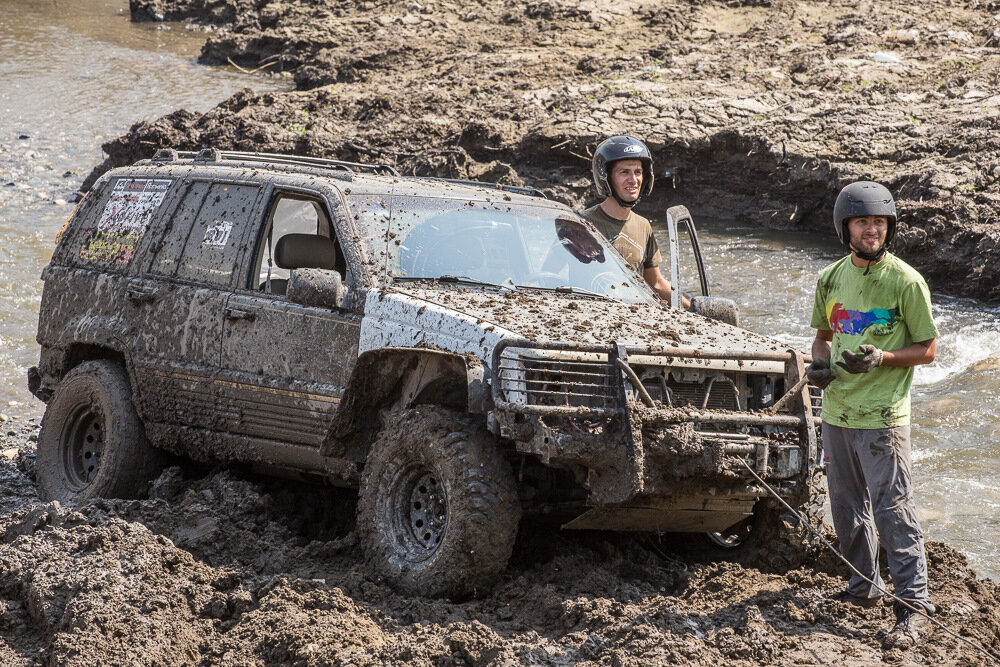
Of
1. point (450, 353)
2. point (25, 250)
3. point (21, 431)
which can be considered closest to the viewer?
point (450, 353)

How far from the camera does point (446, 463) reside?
5.43 metres

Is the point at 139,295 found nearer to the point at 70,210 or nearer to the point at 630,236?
the point at 630,236

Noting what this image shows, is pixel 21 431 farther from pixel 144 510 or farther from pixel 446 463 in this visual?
pixel 446 463

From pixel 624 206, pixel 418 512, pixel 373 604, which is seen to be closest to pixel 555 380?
pixel 418 512

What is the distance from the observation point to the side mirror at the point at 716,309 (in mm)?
6809

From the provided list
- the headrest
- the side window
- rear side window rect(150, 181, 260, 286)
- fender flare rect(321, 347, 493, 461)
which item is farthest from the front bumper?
rear side window rect(150, 181, 260, 286)

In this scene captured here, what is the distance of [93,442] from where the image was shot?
7.56 metres

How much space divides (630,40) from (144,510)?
15236 mm

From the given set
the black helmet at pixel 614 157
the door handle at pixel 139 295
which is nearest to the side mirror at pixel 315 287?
the door handle at pixel 139 295

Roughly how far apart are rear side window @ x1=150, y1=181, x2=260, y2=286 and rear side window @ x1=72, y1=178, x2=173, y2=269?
0.98 ft

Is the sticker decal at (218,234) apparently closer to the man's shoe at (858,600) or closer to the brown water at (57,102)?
the man's shoe at (858,600)

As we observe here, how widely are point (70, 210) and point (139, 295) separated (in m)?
10.5

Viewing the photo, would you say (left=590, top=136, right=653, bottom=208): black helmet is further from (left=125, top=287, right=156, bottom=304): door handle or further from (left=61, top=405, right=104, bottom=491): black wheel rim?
(left=61, top=405, right=104, bottom=491): black wheel rim

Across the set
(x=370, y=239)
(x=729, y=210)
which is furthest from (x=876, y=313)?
(x=729, y=210)
